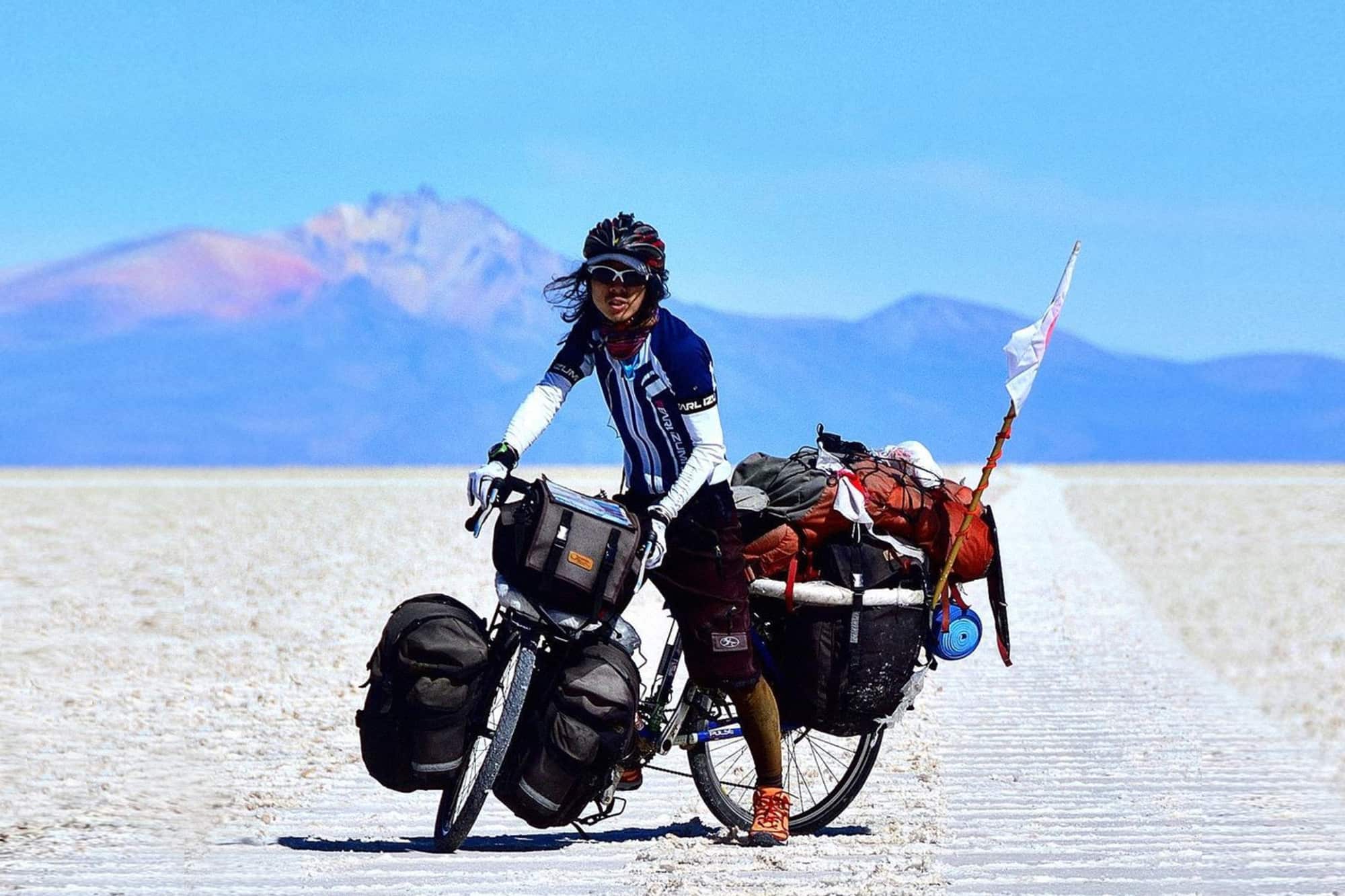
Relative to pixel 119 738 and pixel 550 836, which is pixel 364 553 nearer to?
pixel 119 738

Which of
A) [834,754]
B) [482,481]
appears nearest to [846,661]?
[834,754]

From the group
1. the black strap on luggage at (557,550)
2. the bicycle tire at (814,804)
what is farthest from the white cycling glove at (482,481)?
the bicycle tire at (814,804)

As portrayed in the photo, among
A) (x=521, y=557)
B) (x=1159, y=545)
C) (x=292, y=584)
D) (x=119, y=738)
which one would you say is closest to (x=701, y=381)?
(x=521, y=557)

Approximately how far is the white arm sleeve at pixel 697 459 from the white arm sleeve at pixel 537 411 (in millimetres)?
462

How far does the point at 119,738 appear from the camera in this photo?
941 centimetres

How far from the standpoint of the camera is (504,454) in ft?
19.6

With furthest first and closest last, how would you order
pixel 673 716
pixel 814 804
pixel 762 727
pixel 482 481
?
pixel 814 804 < pixel 673 716 < pixel 762 727 < pixel 482 481

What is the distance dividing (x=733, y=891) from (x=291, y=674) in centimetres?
699

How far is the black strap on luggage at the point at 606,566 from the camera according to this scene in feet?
19.5

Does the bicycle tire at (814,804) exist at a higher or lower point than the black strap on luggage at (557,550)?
lower

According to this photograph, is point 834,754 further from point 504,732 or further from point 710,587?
point 504,732

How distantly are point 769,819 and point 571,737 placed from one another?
2.98ft

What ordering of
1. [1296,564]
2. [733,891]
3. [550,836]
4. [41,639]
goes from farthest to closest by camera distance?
[1296,564], [41,639], [550,836], [733,891]

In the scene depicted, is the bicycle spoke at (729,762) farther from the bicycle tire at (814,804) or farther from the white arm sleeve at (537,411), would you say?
the white arm sleeve at (537,411)
